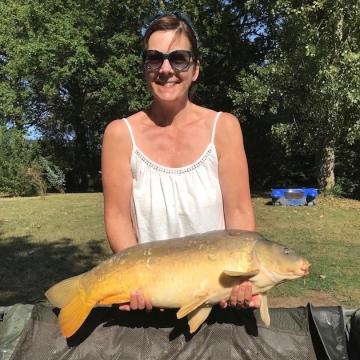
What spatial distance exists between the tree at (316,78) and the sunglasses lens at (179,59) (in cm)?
968

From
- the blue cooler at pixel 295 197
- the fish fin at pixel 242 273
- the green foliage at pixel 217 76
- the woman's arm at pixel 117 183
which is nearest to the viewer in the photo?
the fish fin at pixel 242 273

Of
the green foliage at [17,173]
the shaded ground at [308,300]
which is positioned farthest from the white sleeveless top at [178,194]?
the green foliage at [17,173]

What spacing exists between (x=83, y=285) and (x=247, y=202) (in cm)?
87

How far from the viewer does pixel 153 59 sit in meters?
2.25

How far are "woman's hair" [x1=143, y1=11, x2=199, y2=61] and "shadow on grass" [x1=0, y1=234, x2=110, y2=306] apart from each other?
3.36m

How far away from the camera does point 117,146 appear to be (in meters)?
2.32

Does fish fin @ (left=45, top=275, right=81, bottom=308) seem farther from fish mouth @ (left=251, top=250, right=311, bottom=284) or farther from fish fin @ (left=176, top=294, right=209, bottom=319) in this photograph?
fish mouth @ (left=251, top=250, right=311, bottom=284)

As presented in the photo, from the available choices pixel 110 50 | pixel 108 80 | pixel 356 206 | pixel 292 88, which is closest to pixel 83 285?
pixel 356 206

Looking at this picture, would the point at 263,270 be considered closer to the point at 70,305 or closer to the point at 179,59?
the point at 70,305

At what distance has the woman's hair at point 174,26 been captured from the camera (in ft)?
7.40

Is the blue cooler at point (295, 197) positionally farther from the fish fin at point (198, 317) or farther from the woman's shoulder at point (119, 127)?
the fish fin at point (198, 317)

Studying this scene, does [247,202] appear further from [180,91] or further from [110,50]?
[110,50]

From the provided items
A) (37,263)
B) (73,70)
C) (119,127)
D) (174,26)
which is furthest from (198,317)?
(73,70)

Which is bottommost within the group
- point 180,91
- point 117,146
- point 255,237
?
point 255,237
